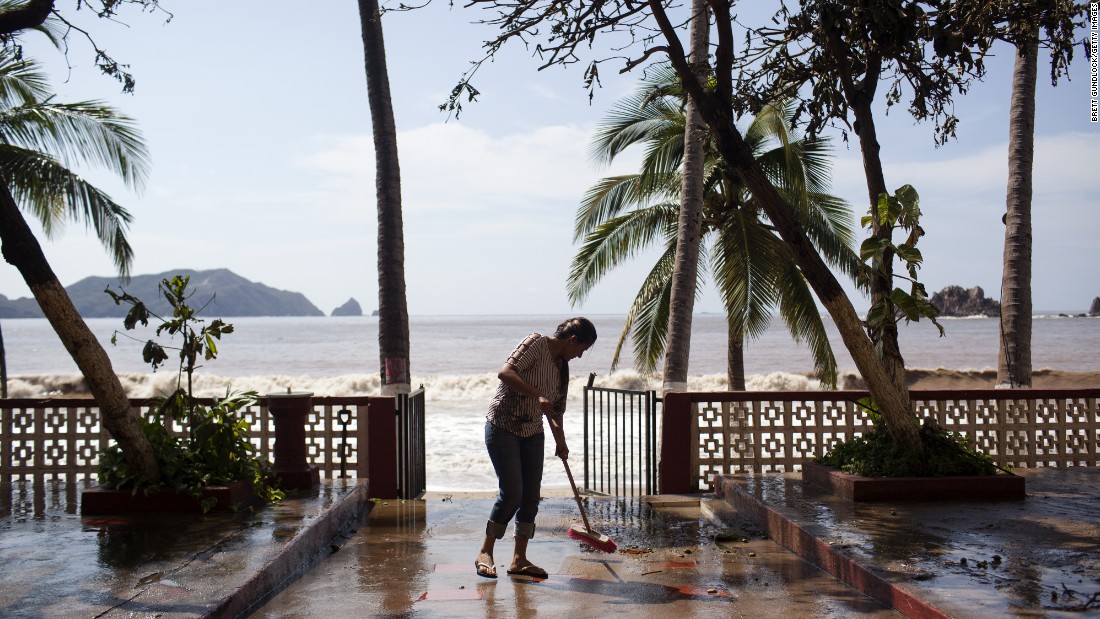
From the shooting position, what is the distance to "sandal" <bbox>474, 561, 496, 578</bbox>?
21.0 ft

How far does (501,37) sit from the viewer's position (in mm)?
8516

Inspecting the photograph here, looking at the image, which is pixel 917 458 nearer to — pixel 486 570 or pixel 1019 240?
A: pixel 486 570

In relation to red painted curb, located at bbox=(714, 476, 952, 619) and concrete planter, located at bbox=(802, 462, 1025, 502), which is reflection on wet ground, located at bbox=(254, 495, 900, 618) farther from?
concrete planter, located at bbox=(802, 462, 1025, 502)

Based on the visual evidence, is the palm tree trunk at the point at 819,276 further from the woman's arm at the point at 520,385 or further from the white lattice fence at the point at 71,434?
the white lattice fence at the point at 71,434

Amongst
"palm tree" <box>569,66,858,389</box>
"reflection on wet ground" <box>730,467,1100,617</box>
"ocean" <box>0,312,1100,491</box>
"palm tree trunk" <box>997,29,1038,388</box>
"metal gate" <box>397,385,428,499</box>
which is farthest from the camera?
"ocean" <box>0,312,1100,491</box>

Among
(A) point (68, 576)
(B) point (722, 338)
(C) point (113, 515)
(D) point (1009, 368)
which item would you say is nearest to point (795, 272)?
(D) point (1009, 368)

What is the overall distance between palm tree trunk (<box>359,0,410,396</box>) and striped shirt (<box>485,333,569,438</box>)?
5.42m

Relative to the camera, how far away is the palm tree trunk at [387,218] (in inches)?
467

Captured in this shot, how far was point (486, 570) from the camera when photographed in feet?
21.1

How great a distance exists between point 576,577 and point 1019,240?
8.93 metres

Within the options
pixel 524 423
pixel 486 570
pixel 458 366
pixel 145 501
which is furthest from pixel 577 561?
pixel 458 366

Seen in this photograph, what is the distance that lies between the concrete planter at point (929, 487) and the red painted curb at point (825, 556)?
31.0 inches

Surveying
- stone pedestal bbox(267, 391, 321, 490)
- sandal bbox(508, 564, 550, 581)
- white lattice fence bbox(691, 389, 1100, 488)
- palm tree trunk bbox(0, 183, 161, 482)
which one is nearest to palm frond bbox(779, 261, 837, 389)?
white lattice fence bbox(691, 389, 1100, 488)

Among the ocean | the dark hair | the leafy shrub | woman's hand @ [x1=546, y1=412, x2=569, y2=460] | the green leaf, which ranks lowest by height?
the ocean
